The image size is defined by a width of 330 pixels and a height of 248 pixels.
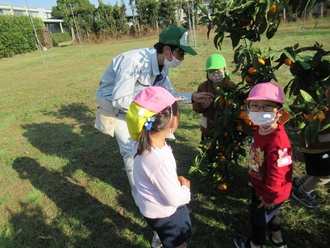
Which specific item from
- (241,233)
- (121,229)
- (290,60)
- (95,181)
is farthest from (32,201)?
(290,60)

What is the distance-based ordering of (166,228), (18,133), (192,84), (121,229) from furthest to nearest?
(192,84) < (18,133) < (121,229) < (166,228)

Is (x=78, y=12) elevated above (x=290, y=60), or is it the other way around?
(x=78, y=12)

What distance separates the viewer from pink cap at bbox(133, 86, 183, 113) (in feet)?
4.63

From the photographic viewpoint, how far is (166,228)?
172 cm

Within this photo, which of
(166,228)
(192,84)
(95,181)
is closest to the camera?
(166,228)

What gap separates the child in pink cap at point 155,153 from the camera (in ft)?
4.67

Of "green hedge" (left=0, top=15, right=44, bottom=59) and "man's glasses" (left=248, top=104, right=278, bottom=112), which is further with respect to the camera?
"green hedge" (left=0, top=15, right=44, bottom=59)

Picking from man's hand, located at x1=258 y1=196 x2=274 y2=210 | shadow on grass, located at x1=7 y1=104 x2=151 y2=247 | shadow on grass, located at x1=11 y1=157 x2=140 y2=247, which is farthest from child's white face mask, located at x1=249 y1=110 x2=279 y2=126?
shadow on grass, located at x1=11 y1=157 x2=140 y2=247

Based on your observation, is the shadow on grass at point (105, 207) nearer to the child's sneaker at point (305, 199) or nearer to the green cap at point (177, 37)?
the child's sneaker at point (305, 199)

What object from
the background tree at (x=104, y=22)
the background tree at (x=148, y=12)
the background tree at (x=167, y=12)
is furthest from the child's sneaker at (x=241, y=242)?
the background tree at (x=148, y=12)

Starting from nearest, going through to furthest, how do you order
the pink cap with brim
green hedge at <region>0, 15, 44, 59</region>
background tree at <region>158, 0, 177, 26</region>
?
1. the pink cap with brim
2. green hedge at <region>0, 15, 44, 59</region>
3. background tree at <region>158, 0, 177, 26</region>

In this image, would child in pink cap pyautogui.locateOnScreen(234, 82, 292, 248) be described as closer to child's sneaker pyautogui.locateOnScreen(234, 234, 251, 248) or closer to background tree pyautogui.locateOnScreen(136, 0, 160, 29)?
child's sneaker pyautogui.locateOnScreen(234, 234, 251, 248)

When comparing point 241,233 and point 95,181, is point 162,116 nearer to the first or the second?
point 241,233

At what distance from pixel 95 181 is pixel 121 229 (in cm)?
97
